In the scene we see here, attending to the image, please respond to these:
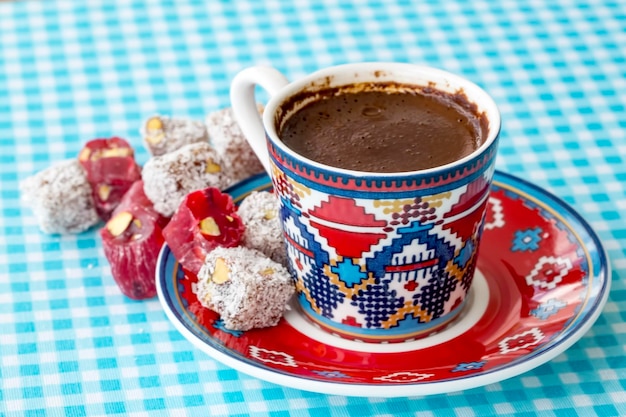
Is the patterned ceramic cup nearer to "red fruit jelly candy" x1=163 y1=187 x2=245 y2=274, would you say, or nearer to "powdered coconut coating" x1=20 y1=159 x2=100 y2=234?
"red fruit jelly candy" x1=163 y1=187 x2=245 y2=274

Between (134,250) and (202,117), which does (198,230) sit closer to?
(134,250)

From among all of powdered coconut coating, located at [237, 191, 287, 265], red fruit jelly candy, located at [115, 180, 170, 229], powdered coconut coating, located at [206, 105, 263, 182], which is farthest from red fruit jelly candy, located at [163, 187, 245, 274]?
powdered coconut coating, located at [206, 105, 263, 182]

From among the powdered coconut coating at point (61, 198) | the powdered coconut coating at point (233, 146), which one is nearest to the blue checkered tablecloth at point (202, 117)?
the powdered coconut coating at point (61, 198)

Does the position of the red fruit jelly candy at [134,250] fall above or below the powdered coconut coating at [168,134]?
below

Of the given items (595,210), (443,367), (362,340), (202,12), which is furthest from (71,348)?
(202,12)

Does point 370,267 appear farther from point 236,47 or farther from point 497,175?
point 236,47

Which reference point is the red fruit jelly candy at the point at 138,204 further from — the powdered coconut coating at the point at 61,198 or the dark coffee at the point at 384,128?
the dark coffee at the point at 384,128
